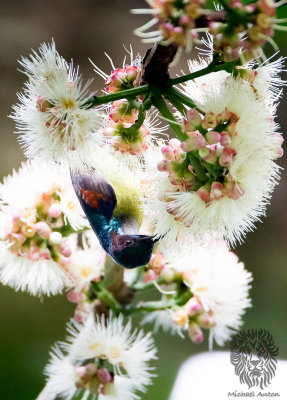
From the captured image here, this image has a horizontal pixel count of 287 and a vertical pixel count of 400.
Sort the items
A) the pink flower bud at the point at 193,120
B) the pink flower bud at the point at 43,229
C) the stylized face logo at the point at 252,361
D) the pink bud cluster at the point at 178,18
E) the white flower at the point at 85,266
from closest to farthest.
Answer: the pink bud cluster at the point at 178,18
the pink flower bud at the point at 193,120
the pink flower bud at the point at 43,229
the white flower at the point at 85,266
the stylized face logo at the point at 252,361

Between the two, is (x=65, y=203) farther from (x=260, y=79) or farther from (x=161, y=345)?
(x=161, y=345)

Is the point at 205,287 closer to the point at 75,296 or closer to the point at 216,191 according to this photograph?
the point at 75,296

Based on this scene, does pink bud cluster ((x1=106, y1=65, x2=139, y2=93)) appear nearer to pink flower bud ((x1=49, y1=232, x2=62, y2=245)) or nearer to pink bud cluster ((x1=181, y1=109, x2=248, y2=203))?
pink bud cluster ((x1=181, y1=109, x2=248, y2=203))

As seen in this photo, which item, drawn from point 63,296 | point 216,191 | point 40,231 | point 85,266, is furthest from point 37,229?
point 63,296

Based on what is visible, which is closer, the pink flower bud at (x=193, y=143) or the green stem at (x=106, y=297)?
the pink flower bud at (x=193, y=143)

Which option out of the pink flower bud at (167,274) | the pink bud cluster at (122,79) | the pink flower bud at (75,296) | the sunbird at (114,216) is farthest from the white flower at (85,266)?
the pink bud cluster at (122,79)

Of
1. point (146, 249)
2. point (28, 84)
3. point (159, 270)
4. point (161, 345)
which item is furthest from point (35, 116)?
point (161, 345)

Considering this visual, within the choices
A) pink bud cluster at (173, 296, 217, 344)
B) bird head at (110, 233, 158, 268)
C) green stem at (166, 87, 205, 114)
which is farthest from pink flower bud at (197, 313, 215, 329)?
green stem at (166, 87, 205, 114)

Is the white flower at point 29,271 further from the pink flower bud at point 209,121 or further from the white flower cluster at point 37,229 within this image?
the pink flower bud at point 209,121
